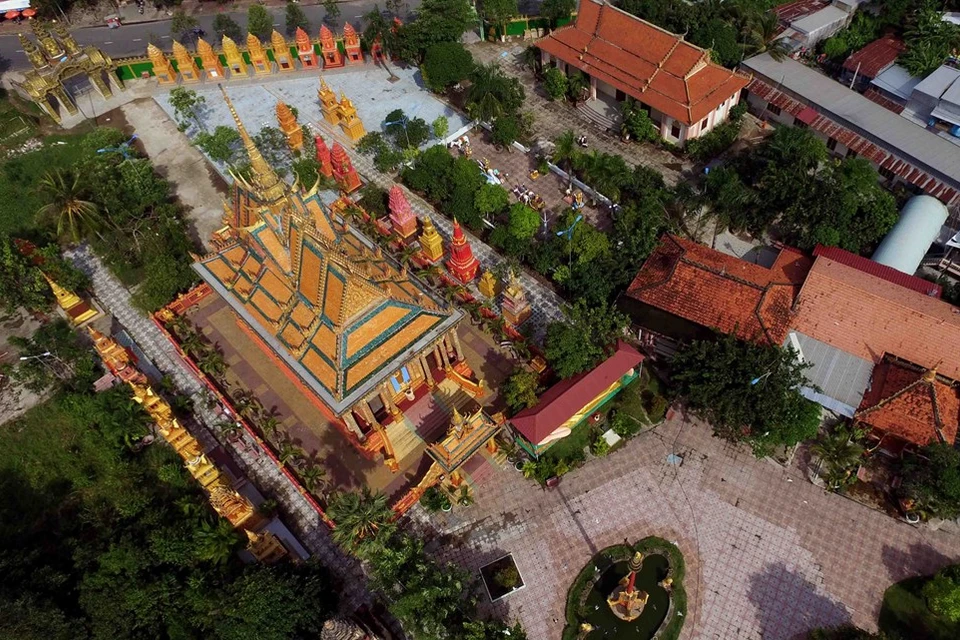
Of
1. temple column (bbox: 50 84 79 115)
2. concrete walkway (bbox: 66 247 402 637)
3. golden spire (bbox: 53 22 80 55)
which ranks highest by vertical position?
golden spire (bbox: 53 22 80 55)

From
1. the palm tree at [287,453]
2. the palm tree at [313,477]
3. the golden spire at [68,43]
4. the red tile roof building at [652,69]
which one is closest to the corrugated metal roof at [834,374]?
the red tile roof building at [652,69]

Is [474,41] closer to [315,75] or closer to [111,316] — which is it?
[315,75]

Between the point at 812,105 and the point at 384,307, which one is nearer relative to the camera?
the point at 384,307

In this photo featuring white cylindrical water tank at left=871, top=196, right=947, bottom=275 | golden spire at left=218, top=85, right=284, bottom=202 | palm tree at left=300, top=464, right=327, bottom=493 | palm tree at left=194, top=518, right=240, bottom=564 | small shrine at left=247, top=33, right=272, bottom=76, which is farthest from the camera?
small shrine at left=247, top=33, right=272, bottom=76

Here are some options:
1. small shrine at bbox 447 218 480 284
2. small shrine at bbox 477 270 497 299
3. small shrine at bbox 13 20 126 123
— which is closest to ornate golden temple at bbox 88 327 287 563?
small shrine at bbox 477 270 497 299

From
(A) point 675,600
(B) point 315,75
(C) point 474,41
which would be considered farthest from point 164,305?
(C) point 474,41

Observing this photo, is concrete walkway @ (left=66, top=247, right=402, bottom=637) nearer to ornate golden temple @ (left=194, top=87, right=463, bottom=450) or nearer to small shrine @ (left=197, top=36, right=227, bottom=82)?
ornate golden temple @ (left=194, top=87, right=463, bottom=450)

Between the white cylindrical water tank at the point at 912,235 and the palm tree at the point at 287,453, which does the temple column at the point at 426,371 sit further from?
the white cylindrical water tank at the point at 912,235
